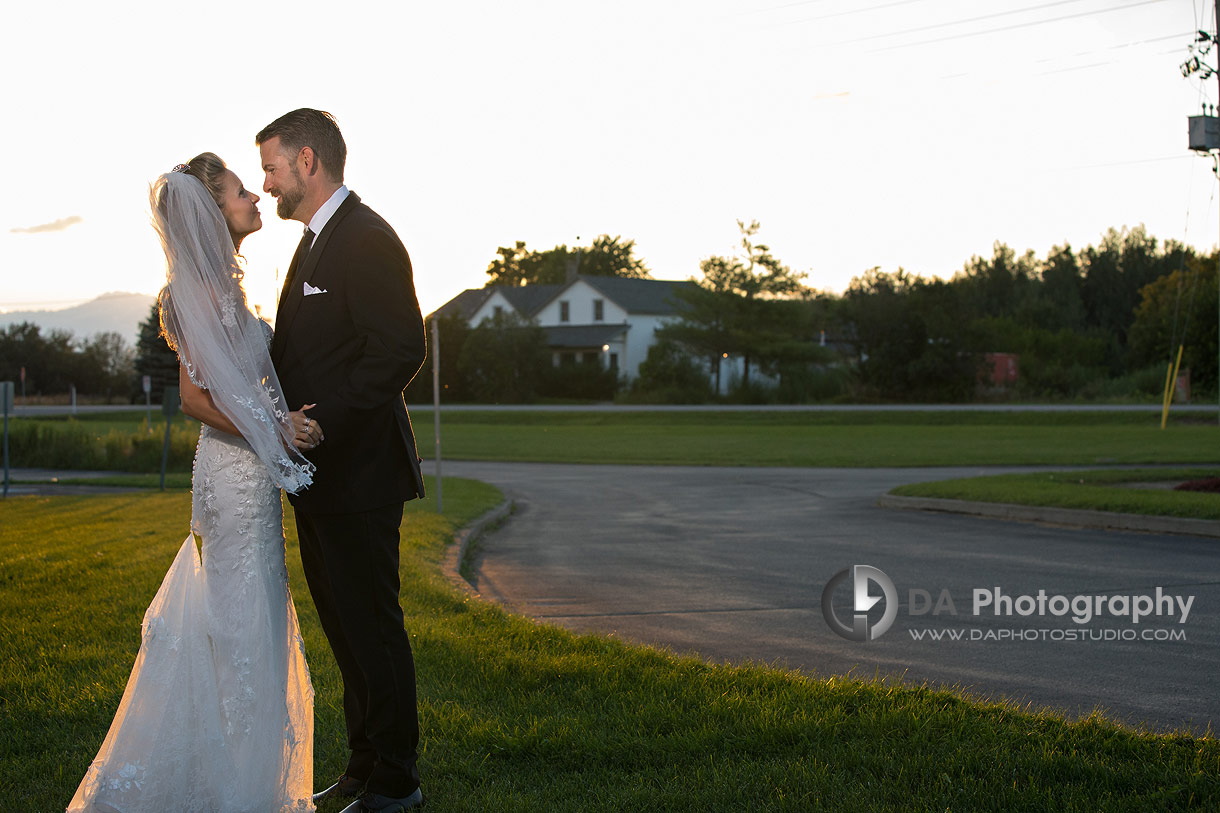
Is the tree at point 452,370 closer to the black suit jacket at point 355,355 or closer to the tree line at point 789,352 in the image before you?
the tree line at point 789,352

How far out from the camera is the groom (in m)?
3.44

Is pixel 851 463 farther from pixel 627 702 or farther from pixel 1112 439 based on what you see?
pixel 627 702

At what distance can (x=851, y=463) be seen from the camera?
899 inches

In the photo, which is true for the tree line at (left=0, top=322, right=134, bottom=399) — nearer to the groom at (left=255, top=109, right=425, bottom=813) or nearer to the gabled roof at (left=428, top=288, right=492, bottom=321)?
the gabled roof at (left=428, top=288, right=492, bottom=321)

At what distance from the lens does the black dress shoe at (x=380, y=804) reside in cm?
353

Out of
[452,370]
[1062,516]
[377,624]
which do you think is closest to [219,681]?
[377,624]

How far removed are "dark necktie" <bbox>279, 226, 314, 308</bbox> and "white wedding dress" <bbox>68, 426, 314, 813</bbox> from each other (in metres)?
0.54

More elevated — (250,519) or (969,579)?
(250,519)

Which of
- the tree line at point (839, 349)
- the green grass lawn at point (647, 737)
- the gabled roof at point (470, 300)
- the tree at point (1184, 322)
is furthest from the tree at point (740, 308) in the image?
the green grass lawn at point (647, 737)

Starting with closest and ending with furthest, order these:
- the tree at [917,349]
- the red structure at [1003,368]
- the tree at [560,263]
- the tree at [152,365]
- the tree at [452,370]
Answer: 1. the tree at [917,349]
2. the red structure at [1003,368]
3. the tree at [452,370]
4. the tree at [152,365]
5. the tree at [560,263]

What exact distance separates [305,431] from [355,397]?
20 cm

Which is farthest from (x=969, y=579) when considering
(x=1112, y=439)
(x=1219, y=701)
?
(x=1112, y=439)

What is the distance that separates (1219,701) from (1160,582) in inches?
142

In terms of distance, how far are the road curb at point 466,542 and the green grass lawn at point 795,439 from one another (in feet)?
32.1
